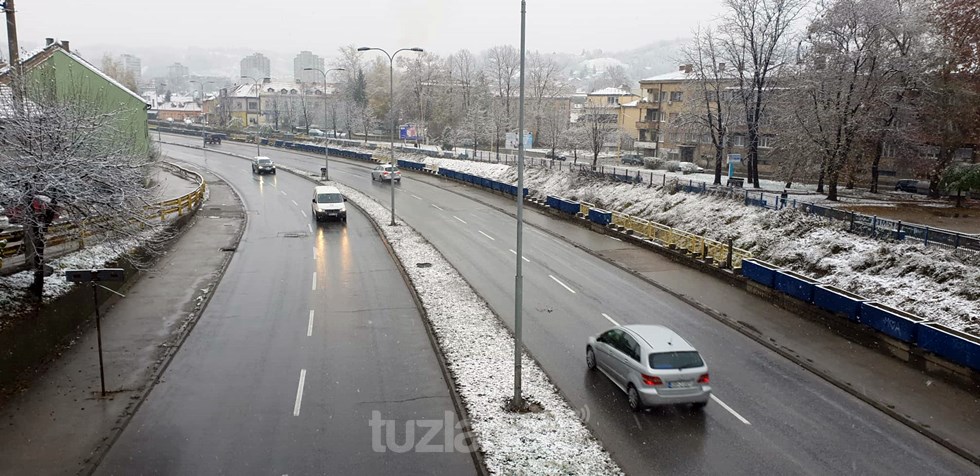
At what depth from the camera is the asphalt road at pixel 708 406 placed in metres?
11.3

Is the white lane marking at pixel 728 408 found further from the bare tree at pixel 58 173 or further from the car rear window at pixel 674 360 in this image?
the bare tree at pixel 58 173

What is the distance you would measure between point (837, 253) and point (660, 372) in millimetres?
13407

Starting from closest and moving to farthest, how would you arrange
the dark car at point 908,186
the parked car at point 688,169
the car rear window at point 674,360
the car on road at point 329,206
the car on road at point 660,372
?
the car on road at point 660,372
the car rear window at point 674,360
the car on road at point 329,206
the dark car at point 908,186
the parked car at point 688,169

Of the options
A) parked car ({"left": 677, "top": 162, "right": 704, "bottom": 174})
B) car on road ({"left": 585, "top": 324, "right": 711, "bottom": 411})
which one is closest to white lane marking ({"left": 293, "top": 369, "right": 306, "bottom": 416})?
car on road ({"left": 585, "top": 324, "right": 711, "bottom": 411})

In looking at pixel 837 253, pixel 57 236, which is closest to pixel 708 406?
pixel 837 253

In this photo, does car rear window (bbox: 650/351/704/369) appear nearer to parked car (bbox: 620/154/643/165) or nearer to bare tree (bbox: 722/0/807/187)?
bare tree (bbox: 722/0/807/187)

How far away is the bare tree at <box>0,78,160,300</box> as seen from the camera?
51.9ft

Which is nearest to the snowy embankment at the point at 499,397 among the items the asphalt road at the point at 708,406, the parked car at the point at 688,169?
the asphalt road at the point at 708,406

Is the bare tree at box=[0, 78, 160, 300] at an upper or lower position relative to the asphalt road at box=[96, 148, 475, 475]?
upper

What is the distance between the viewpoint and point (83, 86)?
3638cm

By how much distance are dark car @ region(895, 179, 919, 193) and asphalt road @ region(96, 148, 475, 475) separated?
3883 cm

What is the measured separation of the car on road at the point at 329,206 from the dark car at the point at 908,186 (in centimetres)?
3870

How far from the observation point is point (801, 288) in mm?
19906

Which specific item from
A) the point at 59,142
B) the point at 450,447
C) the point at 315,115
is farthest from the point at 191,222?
the point at 315,115
